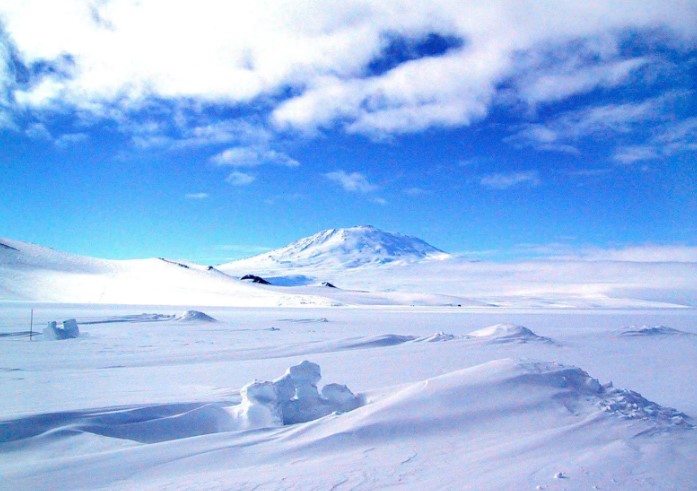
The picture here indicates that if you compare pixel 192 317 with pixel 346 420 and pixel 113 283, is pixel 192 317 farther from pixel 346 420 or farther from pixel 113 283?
pixel 113 283

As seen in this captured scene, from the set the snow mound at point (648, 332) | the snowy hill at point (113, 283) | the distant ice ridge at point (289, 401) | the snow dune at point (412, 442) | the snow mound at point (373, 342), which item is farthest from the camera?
the snowy hill at point (113, 283)

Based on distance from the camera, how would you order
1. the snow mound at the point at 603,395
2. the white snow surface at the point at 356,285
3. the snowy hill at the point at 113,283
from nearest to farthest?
the snow mound at the point at 603,395
the snowy hill at the point at 113,283
the white snow surface at the point at 356,285

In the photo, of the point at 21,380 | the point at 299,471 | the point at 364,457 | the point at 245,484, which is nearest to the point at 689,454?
the point at 364,457

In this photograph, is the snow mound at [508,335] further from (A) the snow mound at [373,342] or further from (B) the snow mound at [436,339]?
(A) the snow mound at [373,342]

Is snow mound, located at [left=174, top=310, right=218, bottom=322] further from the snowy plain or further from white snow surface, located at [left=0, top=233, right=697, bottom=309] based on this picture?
white snow surface, located at [left=0, top=233, right=697, bottom=309]

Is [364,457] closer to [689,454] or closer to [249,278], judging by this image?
[689,454]

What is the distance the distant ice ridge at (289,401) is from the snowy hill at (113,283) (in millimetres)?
44708

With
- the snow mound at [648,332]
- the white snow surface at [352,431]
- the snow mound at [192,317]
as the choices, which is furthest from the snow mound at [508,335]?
the snow mound at [192,317]

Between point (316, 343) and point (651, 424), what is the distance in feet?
31.7

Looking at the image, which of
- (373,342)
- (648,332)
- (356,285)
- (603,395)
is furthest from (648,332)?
(356,285)

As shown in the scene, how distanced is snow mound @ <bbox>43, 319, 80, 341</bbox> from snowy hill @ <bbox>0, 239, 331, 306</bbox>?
3570 centimetres

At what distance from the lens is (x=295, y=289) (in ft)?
225

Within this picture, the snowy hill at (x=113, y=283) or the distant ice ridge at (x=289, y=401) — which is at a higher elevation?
the snowy hill at (x=113, y=283)

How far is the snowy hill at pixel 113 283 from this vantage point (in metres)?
51.6
